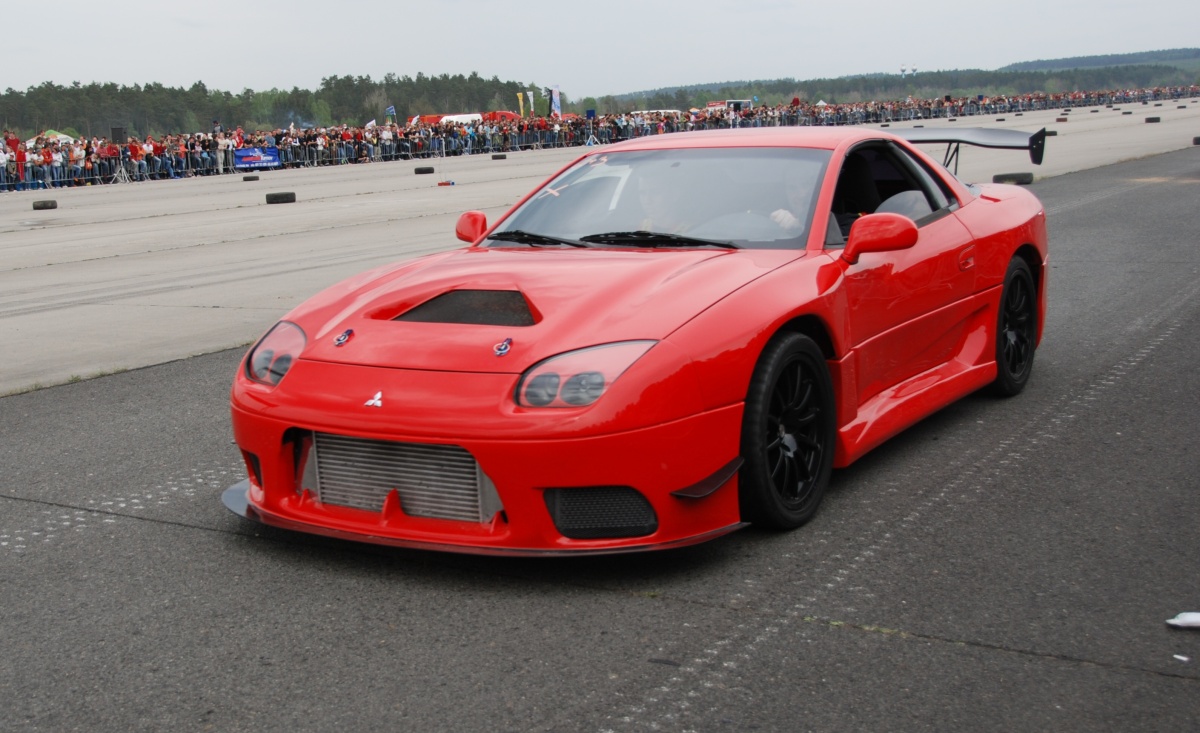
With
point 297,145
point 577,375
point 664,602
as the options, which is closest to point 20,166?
point 297,145

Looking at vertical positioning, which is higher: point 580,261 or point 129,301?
point 580,261

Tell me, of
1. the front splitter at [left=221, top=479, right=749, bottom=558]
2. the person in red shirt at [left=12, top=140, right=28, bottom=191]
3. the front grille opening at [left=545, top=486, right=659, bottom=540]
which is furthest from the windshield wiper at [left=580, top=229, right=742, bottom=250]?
the person in red shirt at [left=12, top=140, right=28, bottom=191]

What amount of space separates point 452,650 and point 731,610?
2.51 ft

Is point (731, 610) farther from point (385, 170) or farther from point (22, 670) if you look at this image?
point (385, 170)

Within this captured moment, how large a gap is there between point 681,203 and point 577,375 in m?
1.43

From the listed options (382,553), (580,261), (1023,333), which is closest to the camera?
(382,553)

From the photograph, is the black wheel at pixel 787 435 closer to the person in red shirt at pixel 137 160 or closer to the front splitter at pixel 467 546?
the front splitter at pixel 467 546

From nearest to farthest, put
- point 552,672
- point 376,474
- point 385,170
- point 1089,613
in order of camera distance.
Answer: point 552,672 < point 1089,613 < point 376,474 < point 385,170

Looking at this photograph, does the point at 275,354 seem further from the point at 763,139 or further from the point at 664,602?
the point at 763,139

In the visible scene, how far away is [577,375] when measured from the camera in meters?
3.63

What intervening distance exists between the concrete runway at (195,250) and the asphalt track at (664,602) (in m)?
2.55

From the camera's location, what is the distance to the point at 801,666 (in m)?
3.09

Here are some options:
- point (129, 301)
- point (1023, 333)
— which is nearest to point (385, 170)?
point (129, 301)

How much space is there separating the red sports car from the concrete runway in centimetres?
397
